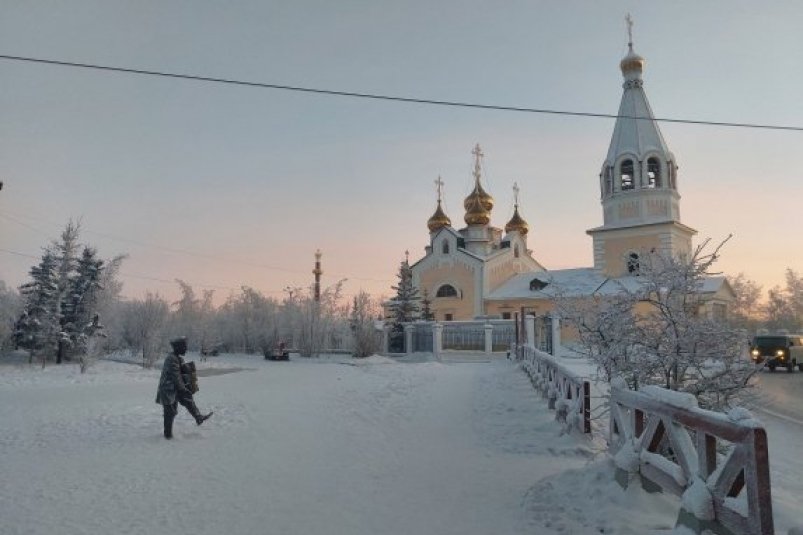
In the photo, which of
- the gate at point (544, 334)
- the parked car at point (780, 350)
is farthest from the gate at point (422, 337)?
the parked car at point (780, 350)

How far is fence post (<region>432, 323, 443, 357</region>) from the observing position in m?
28.6

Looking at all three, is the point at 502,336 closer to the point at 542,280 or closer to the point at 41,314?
the point at 542,280

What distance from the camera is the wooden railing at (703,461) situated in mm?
3182

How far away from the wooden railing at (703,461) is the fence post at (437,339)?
76.8ft

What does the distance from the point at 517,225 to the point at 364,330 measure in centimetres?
2234

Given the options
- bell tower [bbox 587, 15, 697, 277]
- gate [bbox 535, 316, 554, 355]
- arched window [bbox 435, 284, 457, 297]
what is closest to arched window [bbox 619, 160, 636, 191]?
bell tower [bbox 587, 15, 697, 277]

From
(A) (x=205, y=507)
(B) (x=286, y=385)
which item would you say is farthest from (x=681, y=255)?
(B) (x=286, y=385)

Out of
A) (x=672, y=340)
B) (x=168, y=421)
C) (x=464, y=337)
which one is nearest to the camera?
(x=672, y=340)

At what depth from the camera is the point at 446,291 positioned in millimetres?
44344

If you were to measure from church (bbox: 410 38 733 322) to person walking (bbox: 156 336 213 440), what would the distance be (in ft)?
84.0

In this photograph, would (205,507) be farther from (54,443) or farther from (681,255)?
(681,255)

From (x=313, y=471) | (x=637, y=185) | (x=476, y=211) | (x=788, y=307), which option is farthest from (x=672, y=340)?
(x=788, y=307)

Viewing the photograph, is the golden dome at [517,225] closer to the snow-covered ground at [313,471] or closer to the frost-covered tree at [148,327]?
the frost-covered tree at [148,327]

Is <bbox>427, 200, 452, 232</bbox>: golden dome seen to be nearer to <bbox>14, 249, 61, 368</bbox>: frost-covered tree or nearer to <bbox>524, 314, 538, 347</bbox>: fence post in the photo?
<bbox>524, 314, 538, 347</bbox>: fence post
